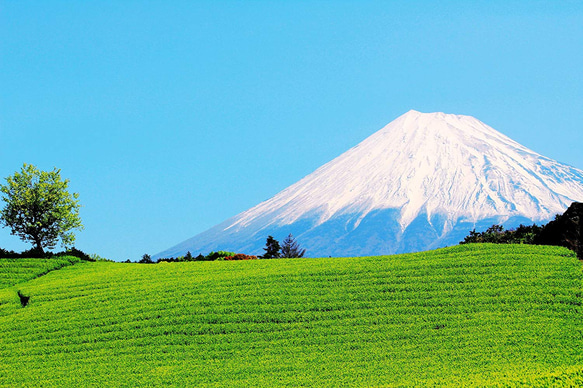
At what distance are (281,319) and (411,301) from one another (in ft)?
13.3

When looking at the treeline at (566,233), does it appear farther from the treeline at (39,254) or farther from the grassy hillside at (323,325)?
the treeline at (39,254)

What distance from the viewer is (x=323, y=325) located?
703 inches

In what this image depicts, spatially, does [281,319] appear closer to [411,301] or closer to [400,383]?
[411,301]

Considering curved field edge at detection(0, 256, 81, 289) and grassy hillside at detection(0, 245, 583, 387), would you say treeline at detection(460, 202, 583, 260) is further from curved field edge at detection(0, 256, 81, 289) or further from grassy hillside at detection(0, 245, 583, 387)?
curved field edge at detection(0, 256, 81, 289)

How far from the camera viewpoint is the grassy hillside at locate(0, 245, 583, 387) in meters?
15.0

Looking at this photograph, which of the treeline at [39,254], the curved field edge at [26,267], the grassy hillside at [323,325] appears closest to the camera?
the grassy hillside at [323,325]

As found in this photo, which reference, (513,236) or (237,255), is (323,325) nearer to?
(237,255)

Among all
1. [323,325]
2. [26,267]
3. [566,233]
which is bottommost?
[323,325]

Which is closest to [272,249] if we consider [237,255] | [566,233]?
[237,255]

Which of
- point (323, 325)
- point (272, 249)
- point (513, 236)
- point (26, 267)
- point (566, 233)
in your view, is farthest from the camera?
point (272, 249)

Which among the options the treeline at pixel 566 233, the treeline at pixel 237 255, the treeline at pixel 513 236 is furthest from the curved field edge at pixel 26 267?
the treeline at pixel 566 233

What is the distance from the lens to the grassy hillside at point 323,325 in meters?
15.0

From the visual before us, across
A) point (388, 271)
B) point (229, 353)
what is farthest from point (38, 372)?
point (388, 271)

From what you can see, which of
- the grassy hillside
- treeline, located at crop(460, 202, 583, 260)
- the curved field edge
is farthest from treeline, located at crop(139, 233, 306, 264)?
treeline, located at crop(460, 202, 583, 260)
